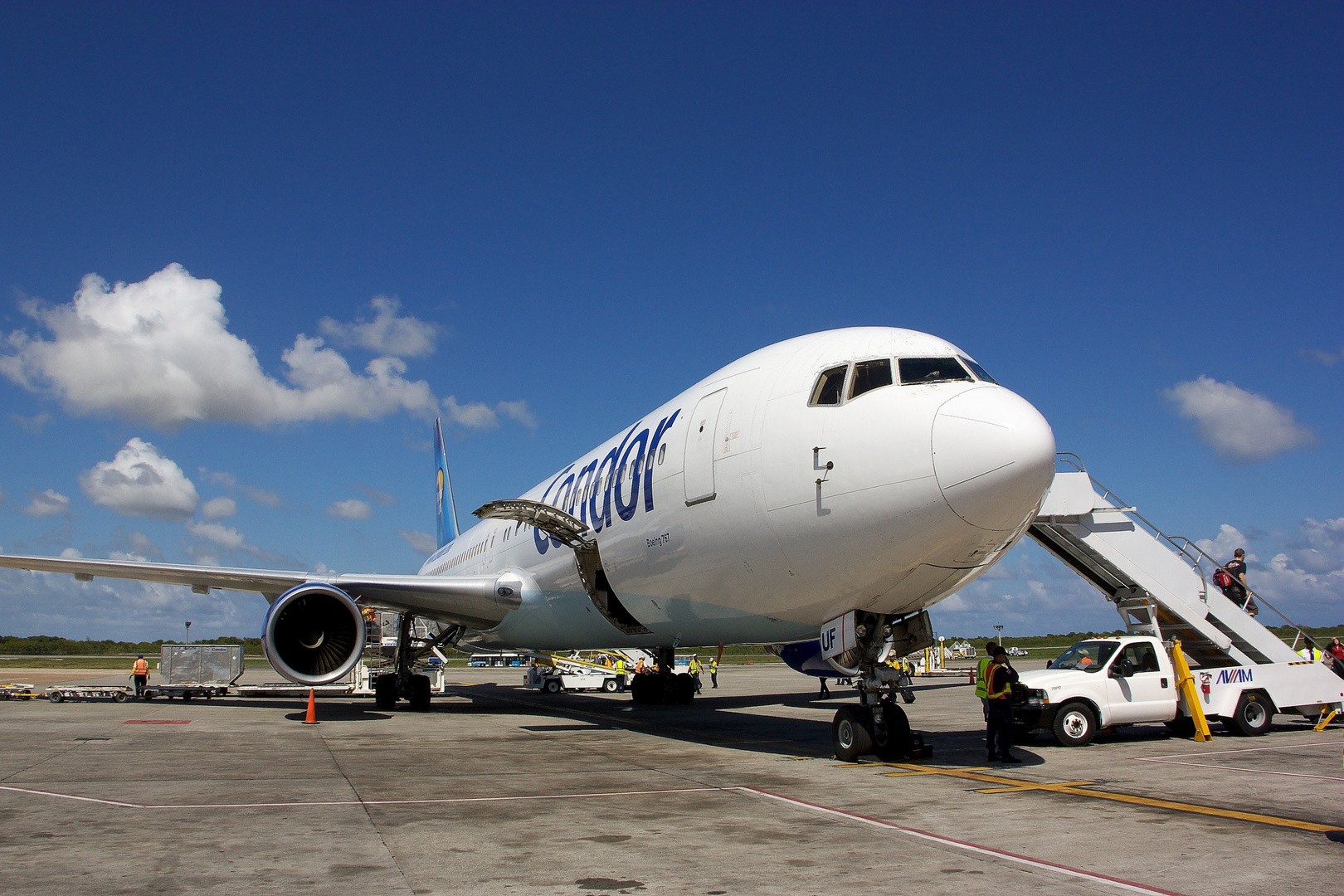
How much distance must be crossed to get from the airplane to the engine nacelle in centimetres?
414

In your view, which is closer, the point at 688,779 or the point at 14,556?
the point at 688,779

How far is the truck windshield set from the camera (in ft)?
38.7

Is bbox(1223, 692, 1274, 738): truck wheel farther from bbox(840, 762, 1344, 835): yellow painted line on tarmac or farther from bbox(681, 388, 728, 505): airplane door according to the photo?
bbox(681, 388, 728, 505): airplane door

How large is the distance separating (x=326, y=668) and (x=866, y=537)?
37.0 ft

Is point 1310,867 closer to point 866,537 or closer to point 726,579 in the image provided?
point 866,537

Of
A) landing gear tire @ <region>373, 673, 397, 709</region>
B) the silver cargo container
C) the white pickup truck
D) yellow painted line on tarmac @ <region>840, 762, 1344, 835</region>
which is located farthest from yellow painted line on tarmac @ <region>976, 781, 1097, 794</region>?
the silver cargo container

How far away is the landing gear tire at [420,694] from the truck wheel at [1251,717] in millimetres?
15018

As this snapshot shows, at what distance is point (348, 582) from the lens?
17203mm

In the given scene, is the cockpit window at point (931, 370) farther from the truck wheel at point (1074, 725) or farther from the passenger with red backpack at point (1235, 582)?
the passenger with red backpack at point (1235, 582)

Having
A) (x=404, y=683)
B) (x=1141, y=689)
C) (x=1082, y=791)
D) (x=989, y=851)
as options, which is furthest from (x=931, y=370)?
(x=404, y=683)

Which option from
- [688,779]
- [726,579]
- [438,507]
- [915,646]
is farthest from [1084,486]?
[438,507]

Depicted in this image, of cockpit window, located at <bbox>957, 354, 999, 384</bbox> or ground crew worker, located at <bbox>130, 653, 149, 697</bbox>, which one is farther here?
ground crew worker, located at <bbox>130, 653, 149, 697</bbox>

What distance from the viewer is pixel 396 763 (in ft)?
32.6

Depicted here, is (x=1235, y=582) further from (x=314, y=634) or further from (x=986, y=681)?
(x=314, y=634)
